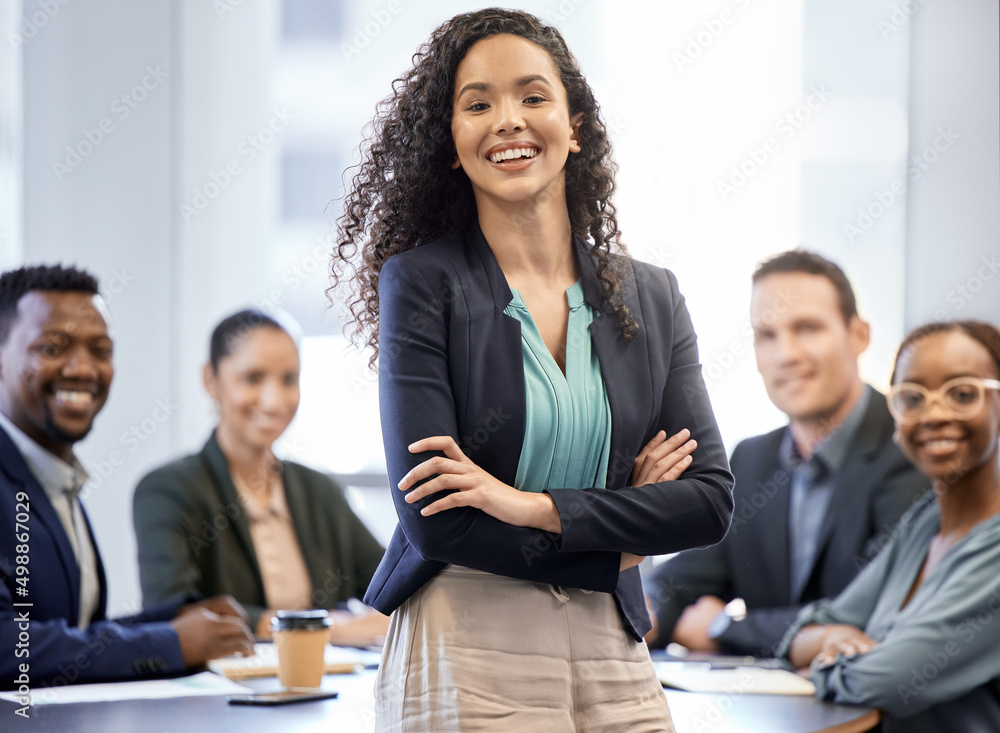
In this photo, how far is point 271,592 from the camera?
133 inches

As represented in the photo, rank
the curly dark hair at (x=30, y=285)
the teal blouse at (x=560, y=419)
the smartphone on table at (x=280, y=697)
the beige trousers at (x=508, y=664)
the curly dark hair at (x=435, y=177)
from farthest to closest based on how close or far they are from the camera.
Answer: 1. the curly dark hair at (x=30, y=285)
2. the smartphone on table at (x=280, y=697)
3. the curly dark hair at (x=435, y=177)
4. the teal blouse at (x=560, y=419)
5. the beige trousers at (x=508, y=664)

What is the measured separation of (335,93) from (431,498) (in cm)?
418

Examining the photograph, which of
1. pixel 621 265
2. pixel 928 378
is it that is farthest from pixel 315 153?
pixel 621 265

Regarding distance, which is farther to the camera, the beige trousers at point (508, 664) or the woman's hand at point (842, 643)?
the woman's hand at point (842, 643)

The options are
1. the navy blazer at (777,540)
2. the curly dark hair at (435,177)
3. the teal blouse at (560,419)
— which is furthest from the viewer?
the navy blazer at (777,540)

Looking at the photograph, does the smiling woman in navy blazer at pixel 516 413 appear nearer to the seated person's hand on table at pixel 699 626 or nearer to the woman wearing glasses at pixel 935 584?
the woman wearing glasses at pixel 935 584

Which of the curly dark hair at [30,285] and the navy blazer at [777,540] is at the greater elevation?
the curly dark hair at [30,285]

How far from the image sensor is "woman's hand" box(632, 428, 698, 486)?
5.10 feet

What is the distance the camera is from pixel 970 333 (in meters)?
2.55

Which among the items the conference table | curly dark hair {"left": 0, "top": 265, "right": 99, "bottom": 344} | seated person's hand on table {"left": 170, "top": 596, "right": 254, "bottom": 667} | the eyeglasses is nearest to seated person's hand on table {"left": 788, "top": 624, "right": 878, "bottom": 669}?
the conference table

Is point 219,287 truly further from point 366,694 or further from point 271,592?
point 366,694

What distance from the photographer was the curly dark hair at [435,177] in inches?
63.9

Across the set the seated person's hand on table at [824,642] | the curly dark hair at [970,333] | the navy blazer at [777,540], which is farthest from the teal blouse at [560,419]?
the navy blazer at [777,540]

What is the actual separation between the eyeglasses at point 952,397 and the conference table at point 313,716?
2.57ft
